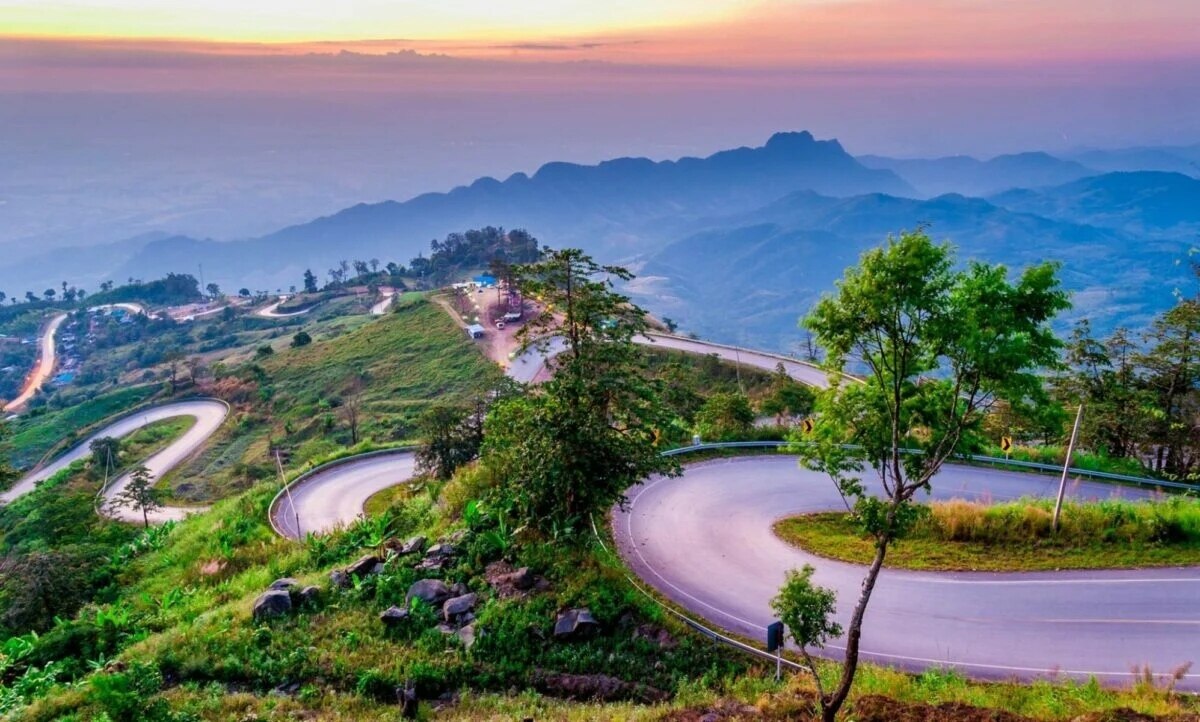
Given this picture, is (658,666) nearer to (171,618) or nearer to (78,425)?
(171,618)

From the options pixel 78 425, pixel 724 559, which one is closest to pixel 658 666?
pixel 724 559

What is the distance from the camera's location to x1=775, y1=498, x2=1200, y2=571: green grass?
16.8m

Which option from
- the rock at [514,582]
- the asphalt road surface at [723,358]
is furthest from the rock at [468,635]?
the asphalt road surface at [723,358]

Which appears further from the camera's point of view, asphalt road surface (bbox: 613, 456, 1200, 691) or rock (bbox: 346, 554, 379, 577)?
rock (bbox: 346, 554, 379, 577)

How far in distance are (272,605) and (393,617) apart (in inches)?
112

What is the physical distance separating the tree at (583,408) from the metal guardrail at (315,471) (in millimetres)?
13511

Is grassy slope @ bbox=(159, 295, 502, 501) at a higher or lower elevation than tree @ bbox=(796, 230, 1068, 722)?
lower

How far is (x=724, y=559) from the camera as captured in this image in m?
18.2

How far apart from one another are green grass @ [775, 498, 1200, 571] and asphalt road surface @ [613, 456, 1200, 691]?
45cm

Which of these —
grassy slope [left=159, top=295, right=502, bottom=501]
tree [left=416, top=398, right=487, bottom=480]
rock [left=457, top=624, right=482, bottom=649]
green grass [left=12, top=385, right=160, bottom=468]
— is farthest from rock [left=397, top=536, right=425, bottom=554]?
green grass [left=12, top=385, right=160, bottom=468]

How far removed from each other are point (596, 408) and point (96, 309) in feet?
567

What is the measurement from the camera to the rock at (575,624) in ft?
45.4

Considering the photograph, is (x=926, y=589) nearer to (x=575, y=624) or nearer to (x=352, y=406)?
(x=575, y=624)

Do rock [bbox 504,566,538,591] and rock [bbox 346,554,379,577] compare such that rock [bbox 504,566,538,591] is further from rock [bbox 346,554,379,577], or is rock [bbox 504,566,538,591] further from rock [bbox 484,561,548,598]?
rock [bbox 346,554,379,577]
